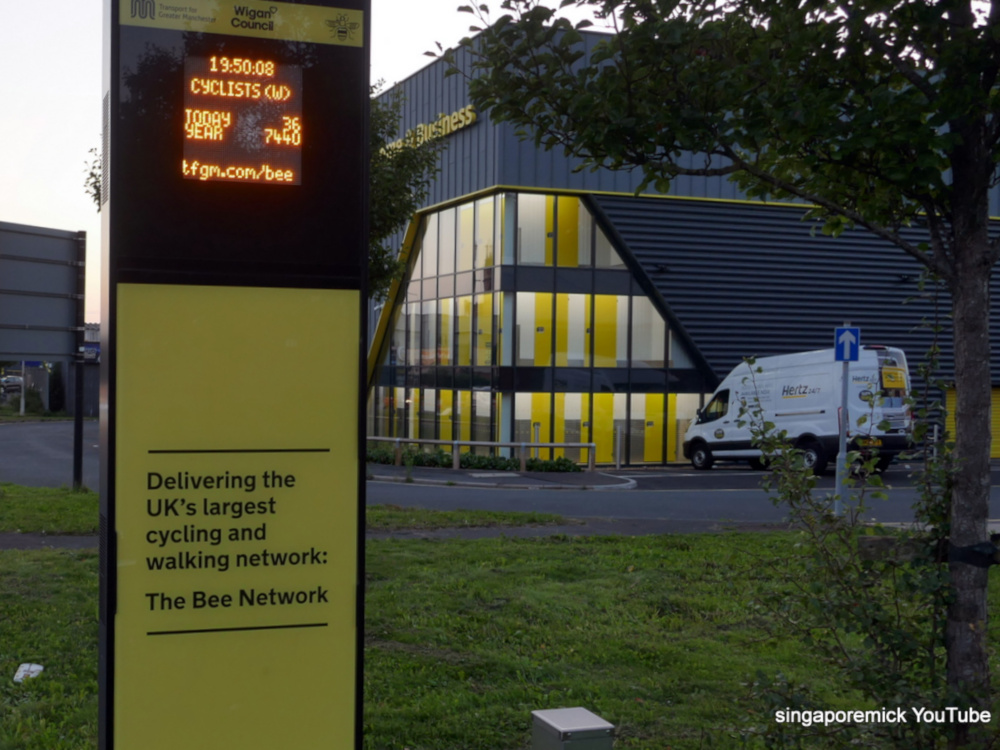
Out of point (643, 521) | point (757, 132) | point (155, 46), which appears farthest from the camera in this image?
point (643, 521)

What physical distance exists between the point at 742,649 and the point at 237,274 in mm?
4366

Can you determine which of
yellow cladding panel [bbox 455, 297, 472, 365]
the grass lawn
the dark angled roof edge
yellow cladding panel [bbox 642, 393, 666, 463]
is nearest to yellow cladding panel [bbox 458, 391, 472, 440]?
yellow cladding panel [bbox 455, 297, 472, 365]

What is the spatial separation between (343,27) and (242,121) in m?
0.52

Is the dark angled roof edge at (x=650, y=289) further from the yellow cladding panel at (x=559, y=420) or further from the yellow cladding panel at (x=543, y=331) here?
the yellow cladding panel at (x=559, y=420)

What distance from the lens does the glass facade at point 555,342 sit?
1133 inches

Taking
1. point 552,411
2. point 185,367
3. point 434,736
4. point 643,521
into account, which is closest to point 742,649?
point 434,736

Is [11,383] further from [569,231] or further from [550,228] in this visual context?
[569,231]

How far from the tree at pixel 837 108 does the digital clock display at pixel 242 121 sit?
1043 millimetres

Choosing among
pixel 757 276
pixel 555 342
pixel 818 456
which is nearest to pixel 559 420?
pixel 555 342

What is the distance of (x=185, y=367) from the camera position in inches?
147

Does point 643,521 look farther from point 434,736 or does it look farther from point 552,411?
point 552,411

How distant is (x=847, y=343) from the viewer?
49.9ft

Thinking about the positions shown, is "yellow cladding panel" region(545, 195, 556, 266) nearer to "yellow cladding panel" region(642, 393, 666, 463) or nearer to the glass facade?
the glass facade

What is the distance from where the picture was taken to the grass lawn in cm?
518
